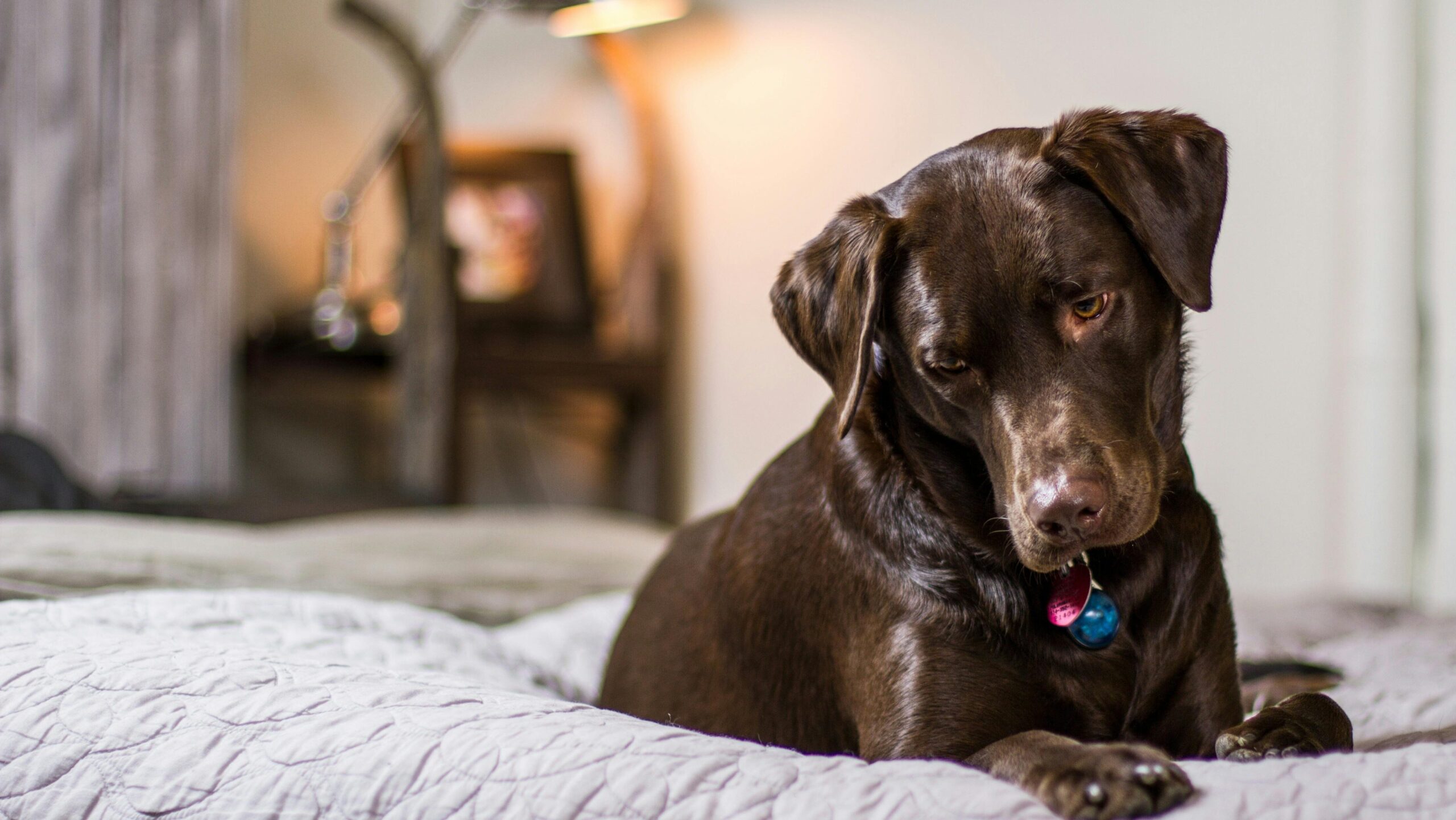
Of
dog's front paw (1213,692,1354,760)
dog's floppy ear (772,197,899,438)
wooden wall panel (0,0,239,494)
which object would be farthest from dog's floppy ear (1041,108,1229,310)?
wooden wall panel (0,0,239,494)

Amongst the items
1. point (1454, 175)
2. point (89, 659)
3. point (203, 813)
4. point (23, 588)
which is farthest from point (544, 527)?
point (1454, 175)

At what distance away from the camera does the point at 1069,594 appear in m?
1.00

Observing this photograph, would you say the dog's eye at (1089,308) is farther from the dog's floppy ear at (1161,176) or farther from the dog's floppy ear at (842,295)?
the dog's floppy ear at (842,295)

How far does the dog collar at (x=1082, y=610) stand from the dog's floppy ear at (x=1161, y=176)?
26 centimetres

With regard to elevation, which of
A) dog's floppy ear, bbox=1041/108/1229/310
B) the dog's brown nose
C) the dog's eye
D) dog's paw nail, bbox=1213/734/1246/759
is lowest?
dog's paw nail, bbox=1213/734/1246/759

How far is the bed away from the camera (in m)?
0.74

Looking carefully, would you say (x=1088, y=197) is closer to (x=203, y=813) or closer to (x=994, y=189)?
(x=994, y=189)

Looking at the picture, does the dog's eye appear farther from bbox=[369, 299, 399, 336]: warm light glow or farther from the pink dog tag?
bbox=[369, 299, 399, 336]: warm light glow

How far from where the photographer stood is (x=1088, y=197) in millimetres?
993

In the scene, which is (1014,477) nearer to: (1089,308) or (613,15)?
(1089,308)

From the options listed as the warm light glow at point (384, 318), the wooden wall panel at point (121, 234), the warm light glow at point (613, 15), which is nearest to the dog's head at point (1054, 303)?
the warm light glow at point (613, 15)

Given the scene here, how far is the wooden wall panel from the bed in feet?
7.66

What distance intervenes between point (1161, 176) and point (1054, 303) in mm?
156

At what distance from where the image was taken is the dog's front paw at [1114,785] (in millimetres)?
715
